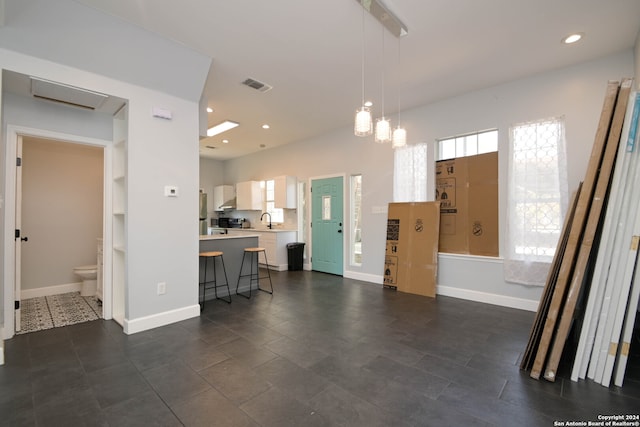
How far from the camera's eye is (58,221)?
4391mm

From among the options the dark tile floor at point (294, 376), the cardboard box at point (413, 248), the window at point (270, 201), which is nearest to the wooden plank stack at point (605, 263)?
the dark tile floor at point (294, 376)

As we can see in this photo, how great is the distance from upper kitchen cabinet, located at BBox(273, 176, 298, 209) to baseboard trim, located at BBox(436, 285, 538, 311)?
3662mm

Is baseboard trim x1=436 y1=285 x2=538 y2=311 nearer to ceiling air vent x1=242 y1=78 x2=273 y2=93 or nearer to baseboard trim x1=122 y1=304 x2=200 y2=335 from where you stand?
baseboard trim x1=122 y1=304 x2=200 y2=335

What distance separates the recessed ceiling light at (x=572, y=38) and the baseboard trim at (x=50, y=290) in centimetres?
731

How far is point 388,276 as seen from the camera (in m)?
4.77

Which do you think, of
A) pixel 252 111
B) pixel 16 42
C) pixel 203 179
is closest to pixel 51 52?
pixel 16 42

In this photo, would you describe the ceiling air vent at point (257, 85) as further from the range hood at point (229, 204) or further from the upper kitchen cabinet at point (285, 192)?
the range hood at point (229, 204)

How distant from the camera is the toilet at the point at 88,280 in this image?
414cm

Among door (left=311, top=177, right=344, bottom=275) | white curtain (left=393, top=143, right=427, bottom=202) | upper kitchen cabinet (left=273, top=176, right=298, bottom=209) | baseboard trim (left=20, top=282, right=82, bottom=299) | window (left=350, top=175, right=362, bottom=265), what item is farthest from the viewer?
upper kitchen cabinet (left=273, top=176, right=298, bottom=209)

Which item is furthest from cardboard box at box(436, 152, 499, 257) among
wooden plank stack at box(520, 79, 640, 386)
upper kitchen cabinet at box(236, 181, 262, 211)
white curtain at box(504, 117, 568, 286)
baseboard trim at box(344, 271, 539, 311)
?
upper kitchen cabinet at box(236, 181, 262, 211)

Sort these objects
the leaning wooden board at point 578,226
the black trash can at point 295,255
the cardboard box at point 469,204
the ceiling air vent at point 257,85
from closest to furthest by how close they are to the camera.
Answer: the leaning wooden board at point 578,226 → the ceiling air vent at point 257,85 → the cardboard box at point 469,204 → the black trash can at point 295,255

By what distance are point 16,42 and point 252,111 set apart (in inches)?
111

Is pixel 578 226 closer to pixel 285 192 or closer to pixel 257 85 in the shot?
pixel 257 85

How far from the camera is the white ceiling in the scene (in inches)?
94.4
